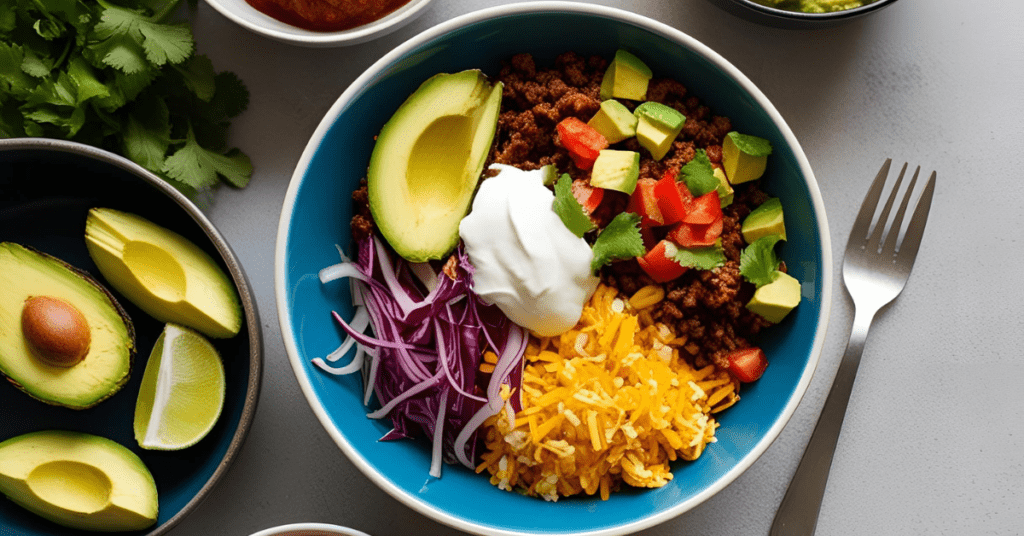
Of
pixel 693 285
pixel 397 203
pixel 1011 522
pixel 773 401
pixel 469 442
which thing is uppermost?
pixel 397 203

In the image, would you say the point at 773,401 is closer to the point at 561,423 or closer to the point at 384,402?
the point at 561,423

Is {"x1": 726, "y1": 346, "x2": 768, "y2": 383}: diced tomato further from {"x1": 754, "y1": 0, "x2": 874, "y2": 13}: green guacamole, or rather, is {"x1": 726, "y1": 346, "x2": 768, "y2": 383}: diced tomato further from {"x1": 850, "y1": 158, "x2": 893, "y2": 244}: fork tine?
{"x1": 754, "y1": 0, "x2": 874, "y2": 13}: green guacamole

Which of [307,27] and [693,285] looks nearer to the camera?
[693,285]

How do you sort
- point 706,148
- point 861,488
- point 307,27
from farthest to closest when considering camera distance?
point 861,488, point 307,27, point 706,148

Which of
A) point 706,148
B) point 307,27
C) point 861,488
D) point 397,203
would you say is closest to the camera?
point 397,203

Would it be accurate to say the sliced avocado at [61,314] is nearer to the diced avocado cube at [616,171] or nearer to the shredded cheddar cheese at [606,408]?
the shredded cheddar cheese at [606,408]

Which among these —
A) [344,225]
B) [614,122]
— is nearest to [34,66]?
[344,225]

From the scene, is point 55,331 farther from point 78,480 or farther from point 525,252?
point 525,252

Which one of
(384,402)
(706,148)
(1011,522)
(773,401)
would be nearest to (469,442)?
(384,402)
